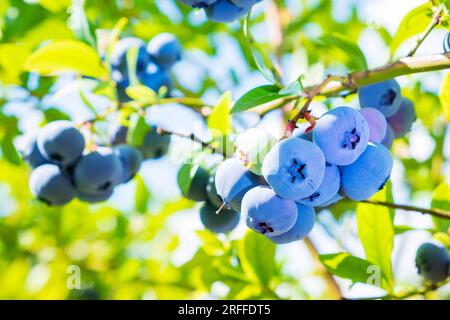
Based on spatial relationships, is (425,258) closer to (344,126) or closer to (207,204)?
(207,204)

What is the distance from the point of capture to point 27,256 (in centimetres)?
314

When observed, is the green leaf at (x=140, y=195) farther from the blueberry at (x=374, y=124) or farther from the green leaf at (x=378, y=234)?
the blueberry at (x=374, y=124)

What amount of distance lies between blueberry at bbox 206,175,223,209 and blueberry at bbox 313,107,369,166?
0.53m

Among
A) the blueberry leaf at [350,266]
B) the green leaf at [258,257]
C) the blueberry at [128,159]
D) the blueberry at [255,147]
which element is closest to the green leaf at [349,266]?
the blueberry leaf at [350,266]

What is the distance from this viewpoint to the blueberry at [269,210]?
1.12m

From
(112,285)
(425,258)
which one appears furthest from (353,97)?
(112,285)

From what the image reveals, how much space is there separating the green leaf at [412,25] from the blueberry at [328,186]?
0.62m

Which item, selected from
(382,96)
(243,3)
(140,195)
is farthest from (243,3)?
(140,195)

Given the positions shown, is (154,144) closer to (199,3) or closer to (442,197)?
(199,3)

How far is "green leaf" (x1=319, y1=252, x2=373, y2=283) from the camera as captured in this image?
60.1 inches

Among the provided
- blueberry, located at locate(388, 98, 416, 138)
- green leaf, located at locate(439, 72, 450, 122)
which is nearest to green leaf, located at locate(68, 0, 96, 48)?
blueberry, located at locate(388, 98, 416, 138)

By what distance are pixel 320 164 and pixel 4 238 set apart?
93.2 inches

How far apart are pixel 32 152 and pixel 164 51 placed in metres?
0.53

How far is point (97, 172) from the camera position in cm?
174
